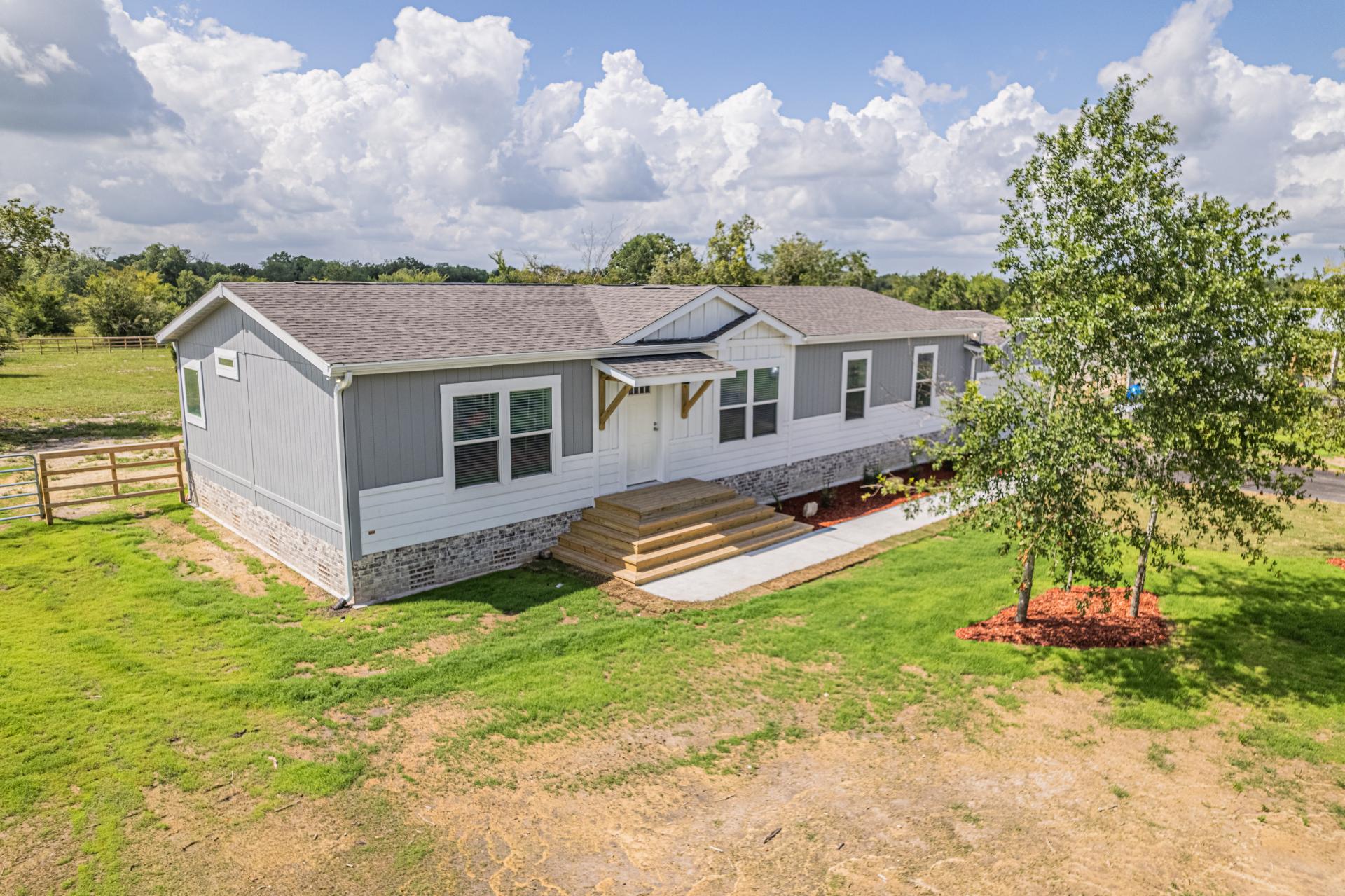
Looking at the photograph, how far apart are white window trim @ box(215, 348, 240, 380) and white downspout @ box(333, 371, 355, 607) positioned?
13.2 feet

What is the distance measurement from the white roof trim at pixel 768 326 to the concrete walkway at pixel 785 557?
13.4 feet

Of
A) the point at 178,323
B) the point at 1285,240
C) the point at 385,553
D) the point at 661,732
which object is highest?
the point at 1285,240

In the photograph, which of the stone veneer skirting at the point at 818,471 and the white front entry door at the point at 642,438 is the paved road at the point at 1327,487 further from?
the white front entry door at the point at 642,438

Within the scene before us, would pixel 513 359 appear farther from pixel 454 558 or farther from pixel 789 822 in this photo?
pixel 789 822

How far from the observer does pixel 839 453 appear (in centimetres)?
1988

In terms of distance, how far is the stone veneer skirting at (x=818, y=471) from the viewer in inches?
703

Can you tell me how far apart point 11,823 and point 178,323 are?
11.3 meters

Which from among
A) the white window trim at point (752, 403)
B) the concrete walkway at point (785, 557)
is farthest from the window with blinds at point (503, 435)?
the white window trim at point (752, 403)

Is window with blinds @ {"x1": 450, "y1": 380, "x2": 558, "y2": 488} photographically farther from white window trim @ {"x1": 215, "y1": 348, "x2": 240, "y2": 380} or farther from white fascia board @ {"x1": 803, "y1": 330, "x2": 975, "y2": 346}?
white fascia board @ {"x1": 803, "y1": 330, "x2": 975, "y2": 346}

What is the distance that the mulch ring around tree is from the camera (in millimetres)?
10836

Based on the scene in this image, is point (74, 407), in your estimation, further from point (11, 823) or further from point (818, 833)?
A: point (818, 833)

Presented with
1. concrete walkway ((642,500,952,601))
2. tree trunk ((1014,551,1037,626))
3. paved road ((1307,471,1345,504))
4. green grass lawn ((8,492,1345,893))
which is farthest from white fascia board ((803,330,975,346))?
paved road ((1307,471,1345,504))

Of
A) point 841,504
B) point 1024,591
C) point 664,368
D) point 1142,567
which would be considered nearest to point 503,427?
point 664,368

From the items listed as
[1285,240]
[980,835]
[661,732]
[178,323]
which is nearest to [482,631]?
[661,732]
